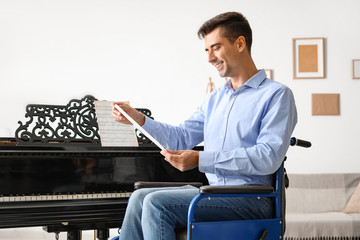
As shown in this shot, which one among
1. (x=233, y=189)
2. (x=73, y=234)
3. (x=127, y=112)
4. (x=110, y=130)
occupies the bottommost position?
(x=73, y=234)

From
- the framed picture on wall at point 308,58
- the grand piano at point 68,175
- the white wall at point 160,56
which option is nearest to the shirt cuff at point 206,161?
the grand piano at point 68,175

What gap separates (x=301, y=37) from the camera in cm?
478

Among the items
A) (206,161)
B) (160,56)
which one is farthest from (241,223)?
(160,56)

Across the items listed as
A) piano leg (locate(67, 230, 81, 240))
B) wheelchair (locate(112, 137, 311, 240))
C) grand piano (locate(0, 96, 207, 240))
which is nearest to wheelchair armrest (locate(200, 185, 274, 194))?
wheelchair (locate(112, 137, 311, 240))

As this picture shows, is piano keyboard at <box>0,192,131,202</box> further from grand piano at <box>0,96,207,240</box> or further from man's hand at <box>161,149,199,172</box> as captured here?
man's hand at <box>161,149,199,172</box>

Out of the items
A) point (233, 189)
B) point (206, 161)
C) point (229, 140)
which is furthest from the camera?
point (229, 140)

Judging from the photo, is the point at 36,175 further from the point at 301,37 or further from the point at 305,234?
the point at 301,37

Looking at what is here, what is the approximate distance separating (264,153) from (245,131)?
17 cm

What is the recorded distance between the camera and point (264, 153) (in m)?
1.78

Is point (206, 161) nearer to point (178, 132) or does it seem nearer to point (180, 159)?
point (180, 159)

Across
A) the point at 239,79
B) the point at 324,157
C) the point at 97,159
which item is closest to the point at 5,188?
the point at 97,159

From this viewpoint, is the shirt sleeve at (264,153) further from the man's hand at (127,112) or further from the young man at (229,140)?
the man's hand at (127,112)

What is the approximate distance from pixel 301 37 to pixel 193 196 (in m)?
3.28

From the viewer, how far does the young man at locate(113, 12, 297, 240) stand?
1784 millimetres
